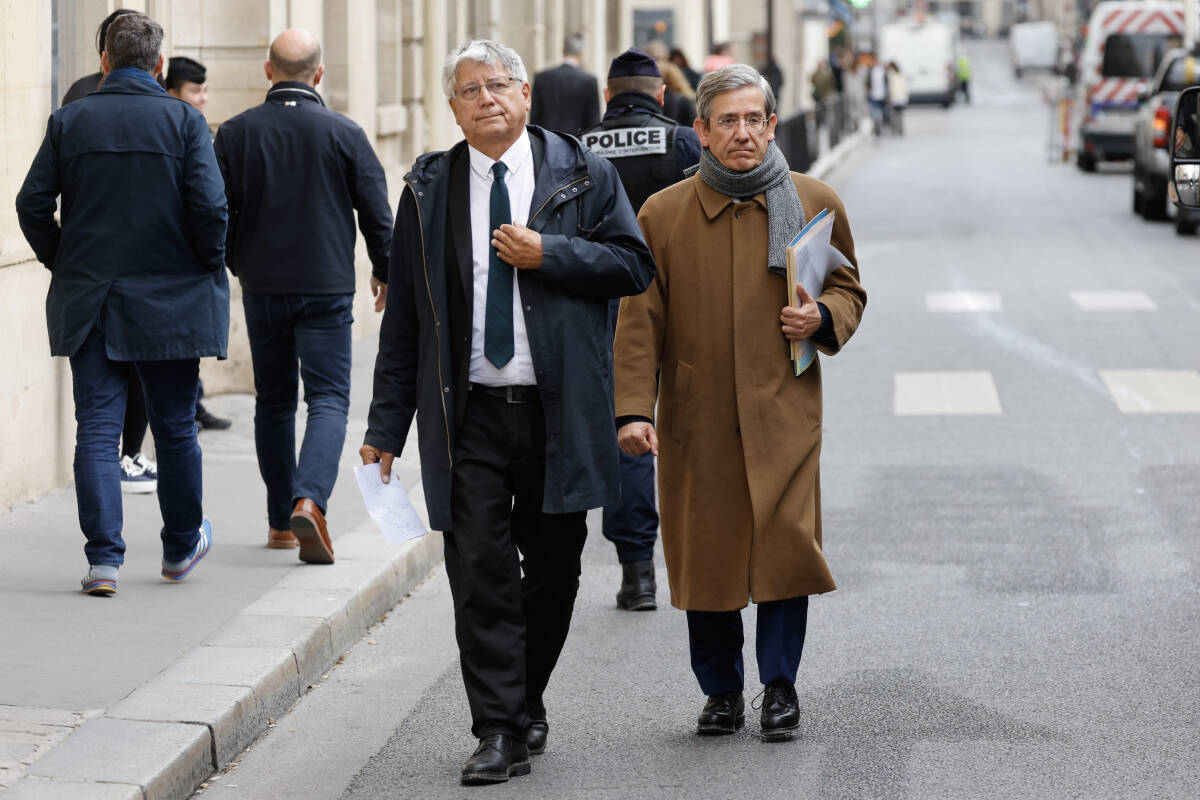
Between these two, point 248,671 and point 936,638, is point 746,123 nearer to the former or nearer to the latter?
point 248,671

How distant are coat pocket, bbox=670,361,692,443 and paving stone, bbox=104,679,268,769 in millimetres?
1405

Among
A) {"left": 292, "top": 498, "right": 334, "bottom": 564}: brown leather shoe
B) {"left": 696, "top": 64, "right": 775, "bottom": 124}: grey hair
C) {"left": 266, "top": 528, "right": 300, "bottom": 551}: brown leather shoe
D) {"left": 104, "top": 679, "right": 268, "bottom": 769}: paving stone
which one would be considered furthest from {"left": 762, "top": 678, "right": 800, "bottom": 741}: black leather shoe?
{"left": 266, "top": 528, "right": 300, "bottom": 551}: brown leather shoe

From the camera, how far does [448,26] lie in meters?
19.0

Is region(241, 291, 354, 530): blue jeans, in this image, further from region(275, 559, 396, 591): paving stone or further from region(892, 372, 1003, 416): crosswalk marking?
region(892, 372, 1003, 416): crosswalk marking

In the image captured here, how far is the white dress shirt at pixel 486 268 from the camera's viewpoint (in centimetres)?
521

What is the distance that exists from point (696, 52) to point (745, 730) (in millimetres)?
43122

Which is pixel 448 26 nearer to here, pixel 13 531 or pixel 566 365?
pixel 13 531

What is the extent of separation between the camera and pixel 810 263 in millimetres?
5504

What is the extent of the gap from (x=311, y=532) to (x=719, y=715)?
87.9 inches

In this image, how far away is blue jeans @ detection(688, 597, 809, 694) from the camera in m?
5.63

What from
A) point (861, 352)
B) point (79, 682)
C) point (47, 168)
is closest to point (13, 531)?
point (47, 168)

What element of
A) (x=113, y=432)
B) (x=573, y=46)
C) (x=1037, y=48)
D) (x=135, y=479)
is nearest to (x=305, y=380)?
(x=113, y=432)

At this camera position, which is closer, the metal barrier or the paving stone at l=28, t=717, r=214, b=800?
the paving stone at l=28, t=717, r=214, b=800

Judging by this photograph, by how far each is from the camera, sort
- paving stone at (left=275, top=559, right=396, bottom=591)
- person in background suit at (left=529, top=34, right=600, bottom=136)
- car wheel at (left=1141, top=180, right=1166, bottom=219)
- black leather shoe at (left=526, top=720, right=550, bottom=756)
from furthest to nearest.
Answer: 1. car wheel at (left=1141, top=180, right=1166, bottom=219)
2. person in background suit at (left=529, top=34, right=600, bottom=136)
3. paving stone at (left=275, top=559, right=396, bottom=591)
4. black leather shoe at (left=526, top=720, right=550, bottom=756)
